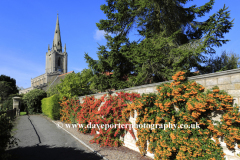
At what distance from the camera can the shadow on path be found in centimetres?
522

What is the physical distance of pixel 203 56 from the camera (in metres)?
8.13

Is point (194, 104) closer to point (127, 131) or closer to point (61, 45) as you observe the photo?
point (127, 131)

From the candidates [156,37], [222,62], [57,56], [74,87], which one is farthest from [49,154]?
[57,56]

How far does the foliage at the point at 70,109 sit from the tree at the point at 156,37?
94.6 inches

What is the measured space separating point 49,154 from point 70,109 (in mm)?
6243

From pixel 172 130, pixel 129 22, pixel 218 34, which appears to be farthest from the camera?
pixel 129 22

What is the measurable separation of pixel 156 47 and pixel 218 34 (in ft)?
10.9

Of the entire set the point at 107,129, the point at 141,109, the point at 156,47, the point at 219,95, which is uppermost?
the point at 156,47

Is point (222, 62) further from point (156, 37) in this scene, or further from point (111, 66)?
point (111, 66)

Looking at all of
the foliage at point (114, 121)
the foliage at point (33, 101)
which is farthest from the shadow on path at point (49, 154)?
the foliage at point (33, 101)

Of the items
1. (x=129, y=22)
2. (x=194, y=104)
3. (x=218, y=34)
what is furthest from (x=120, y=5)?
(x=194, y=104)

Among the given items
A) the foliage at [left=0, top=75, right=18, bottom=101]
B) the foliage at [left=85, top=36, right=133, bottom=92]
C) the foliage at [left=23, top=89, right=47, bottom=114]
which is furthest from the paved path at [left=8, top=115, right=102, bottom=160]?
the foliage at [left=0, top=75, right=18, bottom=101]

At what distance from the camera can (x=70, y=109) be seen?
11672 mm

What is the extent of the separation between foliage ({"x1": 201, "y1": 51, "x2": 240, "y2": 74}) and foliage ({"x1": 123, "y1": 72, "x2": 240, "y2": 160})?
20.8 feet
